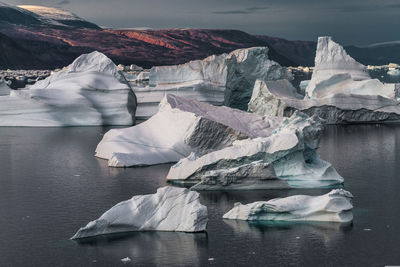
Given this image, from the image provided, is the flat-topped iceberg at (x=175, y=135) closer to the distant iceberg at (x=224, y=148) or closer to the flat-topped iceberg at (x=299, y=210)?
the distant iceberg at (x=224, y=148)

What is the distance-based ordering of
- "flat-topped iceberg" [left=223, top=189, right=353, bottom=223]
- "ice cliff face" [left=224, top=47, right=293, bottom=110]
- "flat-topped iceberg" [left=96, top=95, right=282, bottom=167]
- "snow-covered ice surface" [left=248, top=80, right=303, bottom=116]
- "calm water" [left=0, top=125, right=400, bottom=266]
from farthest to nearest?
1. "ice cliff face" [left=224, top=47, right=293, bottom=110]
2. "snow-covered ice surface" [left=248, top=80, right=303, bottom=116]
3. "flat-topped iceberg" [left=96, top=95, right=282, bottom=167]
4. "flat-topped iceberg" [left=223, top=189, right=353, bottom=223]
5. "calm water" [left=0, top=125, right=400, bottom=266]

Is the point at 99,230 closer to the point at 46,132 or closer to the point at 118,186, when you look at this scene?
the point at 118,186

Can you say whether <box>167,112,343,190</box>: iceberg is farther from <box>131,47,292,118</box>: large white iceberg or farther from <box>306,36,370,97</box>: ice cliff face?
<box>306,36,370,97</box>: ice cliff face

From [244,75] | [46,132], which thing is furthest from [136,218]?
[244,75]

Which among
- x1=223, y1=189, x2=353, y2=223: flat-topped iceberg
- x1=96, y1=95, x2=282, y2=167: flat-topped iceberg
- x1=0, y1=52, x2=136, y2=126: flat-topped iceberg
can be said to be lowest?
x1=0, y1=52, x2=136, y2=126: flat-topped iceberg

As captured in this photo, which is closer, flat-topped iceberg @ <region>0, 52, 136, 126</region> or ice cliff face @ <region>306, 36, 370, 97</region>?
flat-topped iceberg @ <region>0, 52, 136, 126</region>

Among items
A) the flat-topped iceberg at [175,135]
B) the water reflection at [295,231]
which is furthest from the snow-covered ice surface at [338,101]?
the water reflection at [295,231]

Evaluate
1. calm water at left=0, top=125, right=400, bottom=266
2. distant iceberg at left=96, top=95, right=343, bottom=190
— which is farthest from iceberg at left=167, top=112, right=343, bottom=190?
calm water at left=0, top=125, right=400, bottom=266
